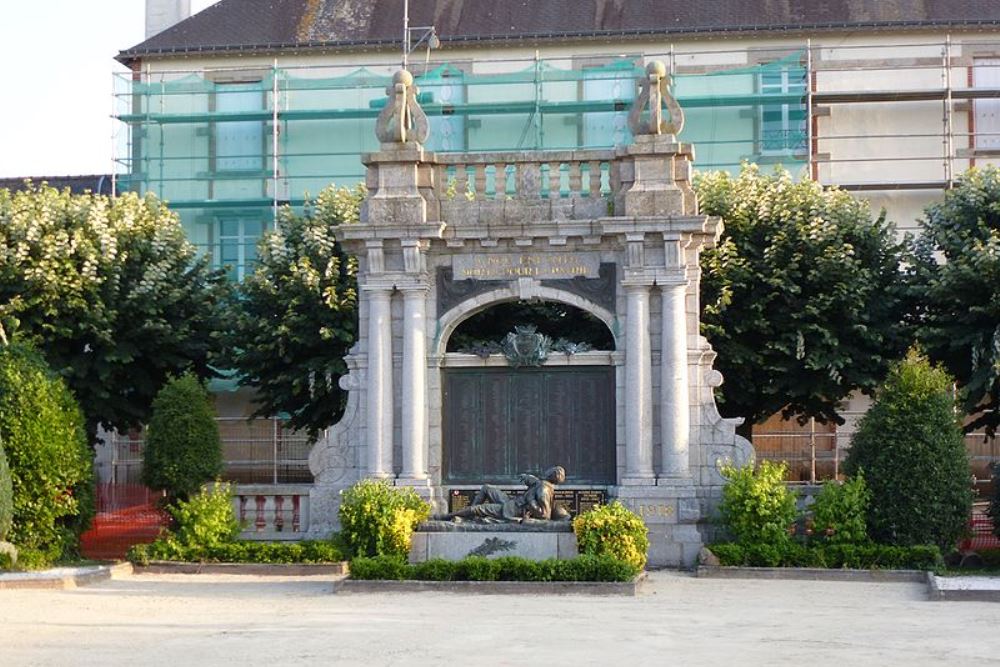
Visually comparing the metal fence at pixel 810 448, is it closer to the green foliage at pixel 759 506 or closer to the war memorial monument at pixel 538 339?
the war memorial monument at pixel 538 339

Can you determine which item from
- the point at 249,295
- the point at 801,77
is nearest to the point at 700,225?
the point at 249,295

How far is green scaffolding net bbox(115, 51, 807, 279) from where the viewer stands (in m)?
45.9

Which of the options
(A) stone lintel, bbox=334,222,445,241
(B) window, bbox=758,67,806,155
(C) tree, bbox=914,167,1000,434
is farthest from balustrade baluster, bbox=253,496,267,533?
(B) window, bbox=758,67,806,155

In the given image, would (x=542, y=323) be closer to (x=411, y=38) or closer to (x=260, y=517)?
(x=260, y=517)

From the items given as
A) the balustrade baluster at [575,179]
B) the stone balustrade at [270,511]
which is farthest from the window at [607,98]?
the stone balustrade at [270,511]

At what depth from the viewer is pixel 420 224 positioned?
2725 centimetres

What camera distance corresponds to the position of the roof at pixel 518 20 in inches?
1865

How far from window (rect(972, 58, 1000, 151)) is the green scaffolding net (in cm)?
491

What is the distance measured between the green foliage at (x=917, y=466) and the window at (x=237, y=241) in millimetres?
23242

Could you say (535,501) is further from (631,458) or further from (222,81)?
(222,81)

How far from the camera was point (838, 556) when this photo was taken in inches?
1024

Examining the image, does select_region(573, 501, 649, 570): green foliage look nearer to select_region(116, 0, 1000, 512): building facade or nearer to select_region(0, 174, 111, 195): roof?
select_region(116, 0, 1000, 512): building facade

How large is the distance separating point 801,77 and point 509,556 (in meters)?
24.8

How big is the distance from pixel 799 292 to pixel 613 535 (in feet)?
33.1
